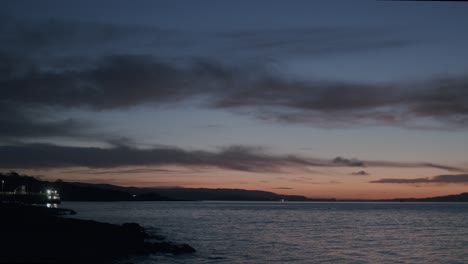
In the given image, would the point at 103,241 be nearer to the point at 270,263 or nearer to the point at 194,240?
the point at 270,263

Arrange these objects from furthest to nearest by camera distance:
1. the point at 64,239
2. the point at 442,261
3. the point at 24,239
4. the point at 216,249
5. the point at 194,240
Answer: the point at 194,240, the point at 216,249, the point at 442,261, the point at 64,239, the point at 24,239

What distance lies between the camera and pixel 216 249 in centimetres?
5234

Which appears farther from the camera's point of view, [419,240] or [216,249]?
[419,240]

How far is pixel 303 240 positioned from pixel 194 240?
14468 mm

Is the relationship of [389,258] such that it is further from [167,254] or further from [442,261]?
[167,254]

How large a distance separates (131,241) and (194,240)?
16.9m

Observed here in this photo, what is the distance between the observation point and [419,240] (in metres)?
65.6

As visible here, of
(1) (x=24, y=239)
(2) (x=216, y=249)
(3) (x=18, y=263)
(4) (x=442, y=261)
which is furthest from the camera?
(2) (x=216, y=249)

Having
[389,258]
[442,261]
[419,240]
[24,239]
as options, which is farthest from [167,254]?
[419,240]

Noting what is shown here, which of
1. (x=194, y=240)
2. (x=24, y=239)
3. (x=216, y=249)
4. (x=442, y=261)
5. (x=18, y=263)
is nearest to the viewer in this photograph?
(x=18, y=263)

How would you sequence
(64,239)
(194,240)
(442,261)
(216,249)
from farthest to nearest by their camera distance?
(194,240), (216,249), (442,261), (64,239)

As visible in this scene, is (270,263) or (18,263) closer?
(18,263)

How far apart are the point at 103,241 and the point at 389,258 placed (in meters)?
27.4

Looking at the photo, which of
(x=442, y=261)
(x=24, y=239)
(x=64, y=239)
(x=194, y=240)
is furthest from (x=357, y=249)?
(x=24, y=239)
